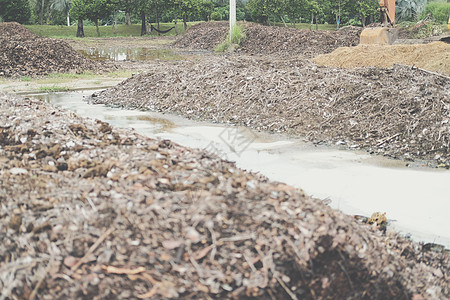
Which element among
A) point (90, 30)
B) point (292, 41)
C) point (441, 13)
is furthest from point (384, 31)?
point (90, 30)

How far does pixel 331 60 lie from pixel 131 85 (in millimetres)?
4825

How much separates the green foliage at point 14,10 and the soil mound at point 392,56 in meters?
36.4

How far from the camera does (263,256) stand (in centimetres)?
227

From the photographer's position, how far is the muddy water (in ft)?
12.9

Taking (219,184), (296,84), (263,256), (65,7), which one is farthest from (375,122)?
(65,7)

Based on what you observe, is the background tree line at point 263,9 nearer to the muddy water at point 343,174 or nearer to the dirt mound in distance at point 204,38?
the dirt mound in distance at point 204,38

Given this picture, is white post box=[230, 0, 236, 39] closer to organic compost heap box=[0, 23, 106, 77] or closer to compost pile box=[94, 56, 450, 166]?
organic compost heap box=[0, 23, 106, 77]

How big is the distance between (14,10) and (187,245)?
44.4 meters

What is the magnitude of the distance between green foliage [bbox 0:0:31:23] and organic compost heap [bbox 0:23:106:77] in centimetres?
2757

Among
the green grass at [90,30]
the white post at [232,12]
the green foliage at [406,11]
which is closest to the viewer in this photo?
the white post at [232,12]

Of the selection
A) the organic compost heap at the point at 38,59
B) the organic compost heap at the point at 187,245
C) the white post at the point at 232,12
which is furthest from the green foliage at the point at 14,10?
the organic compost heap at the point at 187,245

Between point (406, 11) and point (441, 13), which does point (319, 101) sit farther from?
point (406, 11)

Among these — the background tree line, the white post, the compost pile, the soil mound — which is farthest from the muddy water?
the background tree line

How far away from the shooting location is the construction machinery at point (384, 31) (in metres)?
13.8
